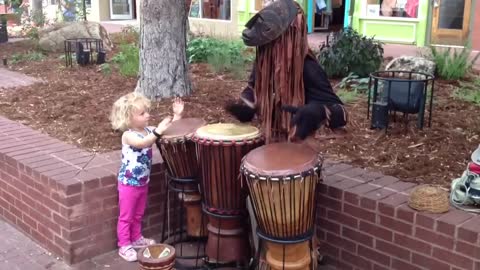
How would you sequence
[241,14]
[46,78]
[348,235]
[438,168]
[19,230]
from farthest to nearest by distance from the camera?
[241,14] → [46,78] → [19,230] → [438,168] → [348,235]

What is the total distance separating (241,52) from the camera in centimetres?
882

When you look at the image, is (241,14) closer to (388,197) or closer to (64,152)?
(64,152)

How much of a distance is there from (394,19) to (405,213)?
1032cm

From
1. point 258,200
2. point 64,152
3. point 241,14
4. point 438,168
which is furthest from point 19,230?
point 241,14

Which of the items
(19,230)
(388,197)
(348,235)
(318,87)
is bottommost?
(19,230)

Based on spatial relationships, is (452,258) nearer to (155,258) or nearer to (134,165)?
(155,258)

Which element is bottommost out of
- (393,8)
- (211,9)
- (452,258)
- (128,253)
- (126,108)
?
(128,253)

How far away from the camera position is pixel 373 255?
354 centimetres

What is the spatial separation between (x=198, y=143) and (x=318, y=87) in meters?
0.76

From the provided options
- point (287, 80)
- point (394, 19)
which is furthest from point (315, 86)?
point (394, 19)

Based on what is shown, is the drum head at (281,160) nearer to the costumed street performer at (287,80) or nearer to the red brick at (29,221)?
the costumed street performer at (287,80)

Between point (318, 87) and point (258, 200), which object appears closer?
point (258, 200)

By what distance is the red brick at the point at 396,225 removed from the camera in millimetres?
3299

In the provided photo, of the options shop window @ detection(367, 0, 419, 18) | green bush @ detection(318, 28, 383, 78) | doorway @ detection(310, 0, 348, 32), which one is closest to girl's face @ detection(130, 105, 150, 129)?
green bush @ detection(318, 28, 383, 78)
